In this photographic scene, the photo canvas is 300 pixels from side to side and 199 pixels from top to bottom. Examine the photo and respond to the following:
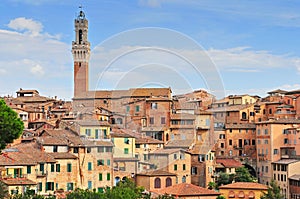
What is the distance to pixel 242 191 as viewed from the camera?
108 feet

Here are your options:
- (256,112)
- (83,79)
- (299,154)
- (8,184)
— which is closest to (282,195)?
(299,154)

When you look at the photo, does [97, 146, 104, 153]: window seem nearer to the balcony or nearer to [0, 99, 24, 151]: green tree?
the balcony

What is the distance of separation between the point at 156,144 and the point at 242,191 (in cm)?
569

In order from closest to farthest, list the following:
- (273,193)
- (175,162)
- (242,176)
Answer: (273,193) < (175,162) < (242,176)

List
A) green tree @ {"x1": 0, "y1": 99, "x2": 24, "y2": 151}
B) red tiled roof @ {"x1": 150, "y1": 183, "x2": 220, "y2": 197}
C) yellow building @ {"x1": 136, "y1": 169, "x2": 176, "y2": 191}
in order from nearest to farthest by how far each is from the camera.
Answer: green tree @ {"x1": 0, "y1": 99, "x2": 24, "y2": 151} < red tiled roof @ {"x1": 150, "y1": 183, "x2": 220, "y2": 197} < yellow building @ {"x1": 136, "y1": 169, "x2": 176, "y2": 191}

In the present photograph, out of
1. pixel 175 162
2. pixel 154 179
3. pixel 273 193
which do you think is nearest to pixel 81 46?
pixel 175 162

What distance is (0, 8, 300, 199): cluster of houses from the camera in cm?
2912

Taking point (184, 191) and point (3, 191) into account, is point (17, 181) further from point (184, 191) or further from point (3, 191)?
point (184, 191)

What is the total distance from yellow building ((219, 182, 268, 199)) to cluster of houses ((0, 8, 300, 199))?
54mm

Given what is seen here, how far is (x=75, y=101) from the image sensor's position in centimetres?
4606

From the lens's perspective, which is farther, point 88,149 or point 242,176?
point 242,176

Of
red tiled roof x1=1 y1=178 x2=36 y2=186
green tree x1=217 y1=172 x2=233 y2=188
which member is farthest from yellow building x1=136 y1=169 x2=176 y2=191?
red tiled roof x1=1 y1=178 x2=36 y2=186

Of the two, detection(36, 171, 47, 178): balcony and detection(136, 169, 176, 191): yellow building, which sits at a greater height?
detection(36, 171, 47, 178): balcony

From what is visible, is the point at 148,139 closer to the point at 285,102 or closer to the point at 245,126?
the point at 245,126
